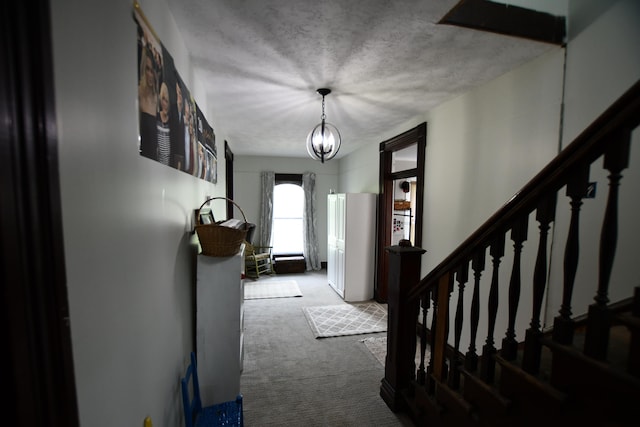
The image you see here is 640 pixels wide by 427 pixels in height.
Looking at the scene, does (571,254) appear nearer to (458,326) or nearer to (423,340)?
Result: (458,326)

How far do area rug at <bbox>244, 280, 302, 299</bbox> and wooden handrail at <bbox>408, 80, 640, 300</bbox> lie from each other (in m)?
3.66

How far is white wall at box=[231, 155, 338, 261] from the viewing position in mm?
6047

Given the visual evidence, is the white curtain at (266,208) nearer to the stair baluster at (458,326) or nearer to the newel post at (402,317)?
the newel post at (402,317)

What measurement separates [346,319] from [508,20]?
336cm

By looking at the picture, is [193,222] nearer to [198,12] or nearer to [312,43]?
[198,12]

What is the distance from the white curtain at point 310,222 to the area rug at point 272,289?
99 centimetres

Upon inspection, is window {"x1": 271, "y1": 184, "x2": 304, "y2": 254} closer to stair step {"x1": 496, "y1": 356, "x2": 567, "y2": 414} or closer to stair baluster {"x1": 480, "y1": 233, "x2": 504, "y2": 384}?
stair baluster {"x1": 480, "y1": 233, "x2": 504, "y2": 384}

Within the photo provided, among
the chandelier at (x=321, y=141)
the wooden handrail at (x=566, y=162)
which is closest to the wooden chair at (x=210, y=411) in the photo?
the wooden handrail at (x=566, y=162)

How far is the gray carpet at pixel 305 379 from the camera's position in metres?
1.96

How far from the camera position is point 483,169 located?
7.80ft

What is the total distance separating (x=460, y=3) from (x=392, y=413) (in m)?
2.61

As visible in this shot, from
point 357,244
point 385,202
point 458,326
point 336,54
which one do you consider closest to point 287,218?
point 357,244

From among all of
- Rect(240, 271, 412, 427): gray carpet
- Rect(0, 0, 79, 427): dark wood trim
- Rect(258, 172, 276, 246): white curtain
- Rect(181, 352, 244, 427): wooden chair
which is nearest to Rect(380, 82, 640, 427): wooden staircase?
Rect(240, 271, 412, 427): gray carpet

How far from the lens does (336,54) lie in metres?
1.83
